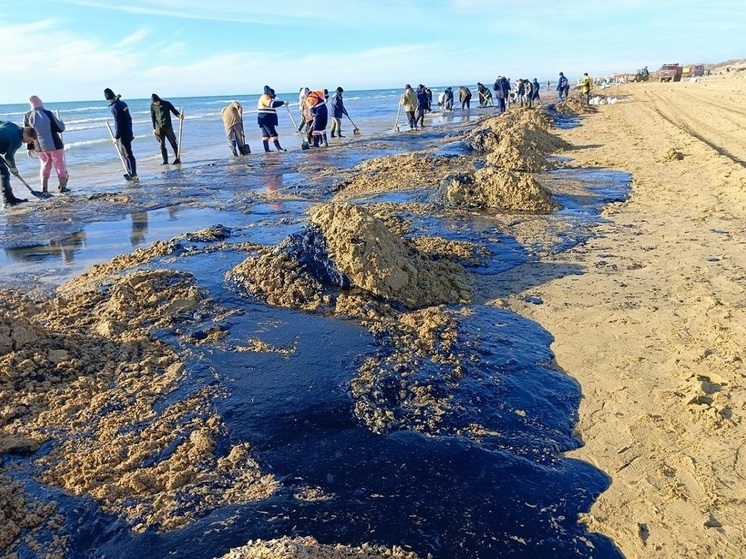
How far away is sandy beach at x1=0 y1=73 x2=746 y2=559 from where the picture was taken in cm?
236

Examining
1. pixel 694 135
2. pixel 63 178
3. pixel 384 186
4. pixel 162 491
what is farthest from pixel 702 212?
pixel 63 178

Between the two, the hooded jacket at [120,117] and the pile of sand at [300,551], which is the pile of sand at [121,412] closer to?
the pile of sand at [300,551]

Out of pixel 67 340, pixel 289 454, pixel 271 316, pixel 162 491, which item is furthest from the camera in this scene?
pixel 271 316

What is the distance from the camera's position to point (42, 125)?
10328 millimetres

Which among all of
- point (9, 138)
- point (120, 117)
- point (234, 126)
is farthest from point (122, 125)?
point (234, 126)

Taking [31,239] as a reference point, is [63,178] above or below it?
→ above

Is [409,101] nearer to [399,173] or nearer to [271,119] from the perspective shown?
[271,119]

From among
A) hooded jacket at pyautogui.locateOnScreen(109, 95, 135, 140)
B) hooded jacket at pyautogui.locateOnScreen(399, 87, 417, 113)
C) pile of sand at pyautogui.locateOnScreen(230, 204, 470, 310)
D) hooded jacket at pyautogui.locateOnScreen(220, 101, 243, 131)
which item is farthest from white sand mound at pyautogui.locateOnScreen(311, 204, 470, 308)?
hooded jacket at pyautogui.locateOnScreen(399, 87, 417, 113)

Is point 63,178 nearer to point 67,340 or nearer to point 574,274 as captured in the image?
point 67,340

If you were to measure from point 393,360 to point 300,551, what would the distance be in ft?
6.30

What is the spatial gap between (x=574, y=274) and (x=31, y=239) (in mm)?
7363

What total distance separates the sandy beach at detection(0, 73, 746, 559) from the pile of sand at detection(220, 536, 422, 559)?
0.04 feet

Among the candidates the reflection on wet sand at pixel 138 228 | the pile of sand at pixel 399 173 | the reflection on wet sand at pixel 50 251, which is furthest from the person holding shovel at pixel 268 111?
the reflection on wet sand at pixel 50 251

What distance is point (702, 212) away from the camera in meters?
6.91
